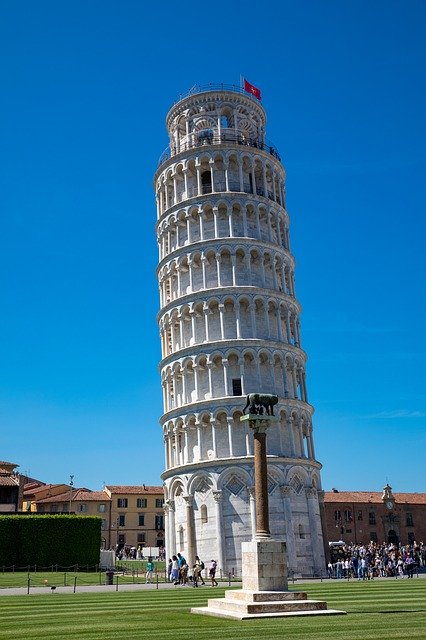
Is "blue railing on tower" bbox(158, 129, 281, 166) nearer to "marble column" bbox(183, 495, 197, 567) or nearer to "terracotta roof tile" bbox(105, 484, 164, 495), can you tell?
"marble column" bbox(183, 495, 197, 567)

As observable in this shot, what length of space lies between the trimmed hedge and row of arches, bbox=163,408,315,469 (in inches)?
391

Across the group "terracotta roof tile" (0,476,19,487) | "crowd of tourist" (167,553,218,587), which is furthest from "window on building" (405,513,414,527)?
"crowd of tourist" (167,553,218,587)

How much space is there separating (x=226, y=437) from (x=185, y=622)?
119 ft

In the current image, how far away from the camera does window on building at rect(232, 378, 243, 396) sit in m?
54.6

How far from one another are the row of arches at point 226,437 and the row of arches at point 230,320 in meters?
6.40

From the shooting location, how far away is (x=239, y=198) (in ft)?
197

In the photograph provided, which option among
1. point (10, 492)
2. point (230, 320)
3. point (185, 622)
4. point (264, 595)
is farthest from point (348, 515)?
point (185, 622)

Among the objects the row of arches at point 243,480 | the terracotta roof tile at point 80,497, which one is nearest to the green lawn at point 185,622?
the row of arches at point 243,480

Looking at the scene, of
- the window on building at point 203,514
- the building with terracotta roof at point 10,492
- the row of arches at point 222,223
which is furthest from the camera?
the building with terracotta roof at point 10,492

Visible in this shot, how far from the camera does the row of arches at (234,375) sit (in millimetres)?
54719

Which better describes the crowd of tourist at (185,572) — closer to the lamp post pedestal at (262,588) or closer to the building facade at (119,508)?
the lamp post pedestal at (262,588)

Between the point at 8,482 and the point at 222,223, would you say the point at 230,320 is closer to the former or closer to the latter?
the point at 222,223

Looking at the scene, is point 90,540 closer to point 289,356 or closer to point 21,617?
point 289,356

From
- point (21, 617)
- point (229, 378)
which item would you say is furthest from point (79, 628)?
point (229, 378)
